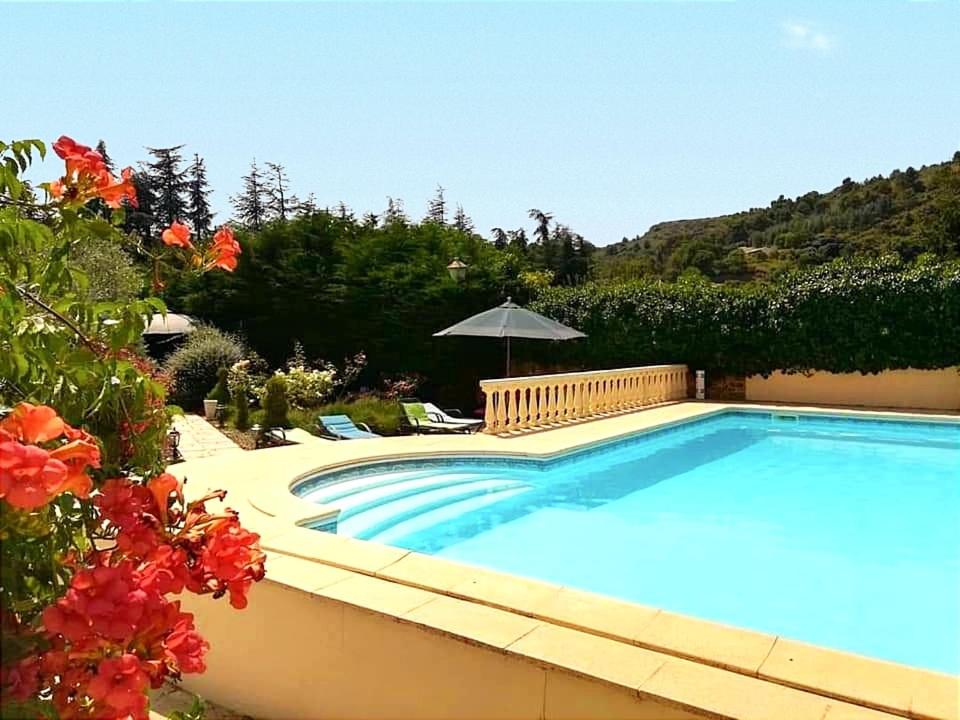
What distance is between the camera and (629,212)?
85.5 ft

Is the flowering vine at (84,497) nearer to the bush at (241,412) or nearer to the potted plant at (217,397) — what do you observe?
the bush at (241,412)

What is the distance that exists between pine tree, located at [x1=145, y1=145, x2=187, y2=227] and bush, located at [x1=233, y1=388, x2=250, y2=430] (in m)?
44.2

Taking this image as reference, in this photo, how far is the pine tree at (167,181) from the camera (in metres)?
53.4

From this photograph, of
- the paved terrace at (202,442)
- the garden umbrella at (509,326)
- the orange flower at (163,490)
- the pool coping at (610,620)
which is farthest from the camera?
the garden umbrella at (509,326)

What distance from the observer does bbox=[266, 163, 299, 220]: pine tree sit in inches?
1966

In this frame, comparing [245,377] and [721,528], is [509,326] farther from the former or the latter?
[245,377]

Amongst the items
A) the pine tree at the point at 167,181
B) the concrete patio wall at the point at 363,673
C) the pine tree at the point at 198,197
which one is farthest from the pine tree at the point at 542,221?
the concrete patio wall at the point at 363,673

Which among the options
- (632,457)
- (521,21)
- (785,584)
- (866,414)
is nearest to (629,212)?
(866,414)

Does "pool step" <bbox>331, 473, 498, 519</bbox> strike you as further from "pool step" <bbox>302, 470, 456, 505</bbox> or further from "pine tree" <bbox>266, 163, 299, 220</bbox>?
"pine tree" <bbox>266, 163, 299, 220</bbox>

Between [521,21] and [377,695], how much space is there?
6696 mm

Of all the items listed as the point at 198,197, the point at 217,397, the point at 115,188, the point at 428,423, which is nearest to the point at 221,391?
the point at 217,397

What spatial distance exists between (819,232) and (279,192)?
39346 mm

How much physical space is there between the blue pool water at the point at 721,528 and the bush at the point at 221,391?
8167 millimetres

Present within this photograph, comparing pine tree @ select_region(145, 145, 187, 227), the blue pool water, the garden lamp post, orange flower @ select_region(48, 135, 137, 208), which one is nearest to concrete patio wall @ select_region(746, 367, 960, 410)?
the blue pool water
